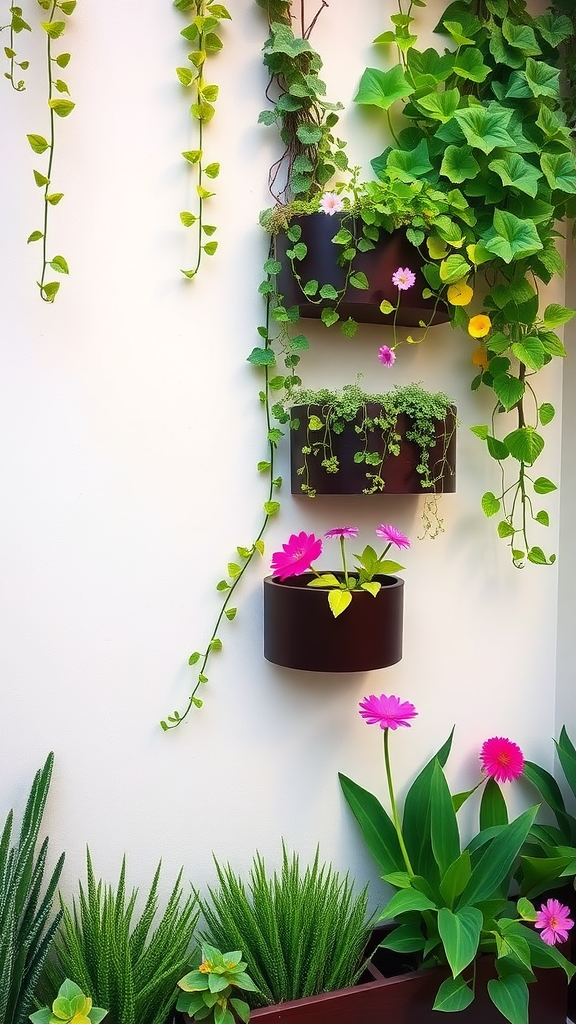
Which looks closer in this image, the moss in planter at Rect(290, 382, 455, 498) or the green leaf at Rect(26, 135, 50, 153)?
the green leaf at Rect(26, 135, 50, 153)

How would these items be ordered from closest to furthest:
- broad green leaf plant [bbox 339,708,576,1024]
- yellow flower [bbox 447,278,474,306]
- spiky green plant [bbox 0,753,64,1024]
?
spiky green plant [bbox 0,753,64,1024], broad green leaf plant [bbox 339,708,576,1024], yellow flower [bbox 447,278,474,306]

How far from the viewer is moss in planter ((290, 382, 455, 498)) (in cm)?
114

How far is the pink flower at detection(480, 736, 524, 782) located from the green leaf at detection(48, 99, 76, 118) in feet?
4.11

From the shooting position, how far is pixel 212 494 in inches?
48.8

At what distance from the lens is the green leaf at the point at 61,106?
3.44 feet

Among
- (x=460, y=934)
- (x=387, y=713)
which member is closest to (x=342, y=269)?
(x=387, y=713)

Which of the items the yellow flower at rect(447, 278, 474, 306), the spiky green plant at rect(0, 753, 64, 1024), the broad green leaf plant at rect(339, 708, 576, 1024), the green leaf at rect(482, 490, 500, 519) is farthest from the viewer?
the green leaf at rect(482, 490, 500, 519)

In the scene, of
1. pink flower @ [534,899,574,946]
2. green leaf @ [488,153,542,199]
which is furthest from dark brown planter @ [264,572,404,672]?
green leaf @ [488,153,542,199]

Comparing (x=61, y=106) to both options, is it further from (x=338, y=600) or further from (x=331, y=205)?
(x=338, y=600)

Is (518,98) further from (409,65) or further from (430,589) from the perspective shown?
(430,589)

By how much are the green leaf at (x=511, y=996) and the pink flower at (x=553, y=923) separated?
0.09 m

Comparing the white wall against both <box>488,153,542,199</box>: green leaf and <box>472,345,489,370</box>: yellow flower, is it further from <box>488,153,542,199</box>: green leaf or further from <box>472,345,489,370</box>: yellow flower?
<box>488,153,542,199</box>: green leaf

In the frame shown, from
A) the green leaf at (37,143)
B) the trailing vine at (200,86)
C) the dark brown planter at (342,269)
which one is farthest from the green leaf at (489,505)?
the green leaf at (37,143)

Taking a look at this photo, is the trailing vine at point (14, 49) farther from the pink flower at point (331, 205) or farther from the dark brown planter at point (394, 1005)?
the dark brown planter at point (394, 1005)
